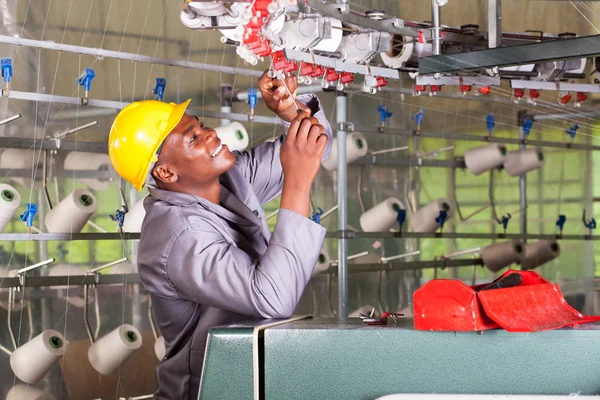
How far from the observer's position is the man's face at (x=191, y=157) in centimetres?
294

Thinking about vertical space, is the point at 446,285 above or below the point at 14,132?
below

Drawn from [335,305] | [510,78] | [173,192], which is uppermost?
[510,78]

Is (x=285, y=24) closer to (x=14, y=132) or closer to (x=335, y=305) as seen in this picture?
(x=14, y=132)

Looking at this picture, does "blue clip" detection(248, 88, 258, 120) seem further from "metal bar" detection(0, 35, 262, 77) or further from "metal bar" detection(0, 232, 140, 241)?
"metal bar" detection(0, 232, 140, 241)

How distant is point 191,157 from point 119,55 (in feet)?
6.33

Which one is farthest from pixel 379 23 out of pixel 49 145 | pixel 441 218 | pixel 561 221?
pixel 561 221

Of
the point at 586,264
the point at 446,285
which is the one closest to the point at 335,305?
the point at 586,264

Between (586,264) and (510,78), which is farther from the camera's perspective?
(586,264)

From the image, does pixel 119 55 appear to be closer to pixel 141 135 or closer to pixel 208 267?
pixel 141 135

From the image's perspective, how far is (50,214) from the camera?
4.56 m

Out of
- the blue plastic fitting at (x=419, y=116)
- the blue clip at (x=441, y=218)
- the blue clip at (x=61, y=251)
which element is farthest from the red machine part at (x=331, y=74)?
the blue clip at (x=441, y=218)

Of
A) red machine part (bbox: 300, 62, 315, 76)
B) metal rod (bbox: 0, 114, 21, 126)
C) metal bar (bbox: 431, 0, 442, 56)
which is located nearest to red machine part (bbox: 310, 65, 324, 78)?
red machine part (bbox: 300, 62, 315, 76)

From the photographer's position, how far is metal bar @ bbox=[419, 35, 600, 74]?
3051 mm

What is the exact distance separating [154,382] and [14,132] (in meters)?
1.58
